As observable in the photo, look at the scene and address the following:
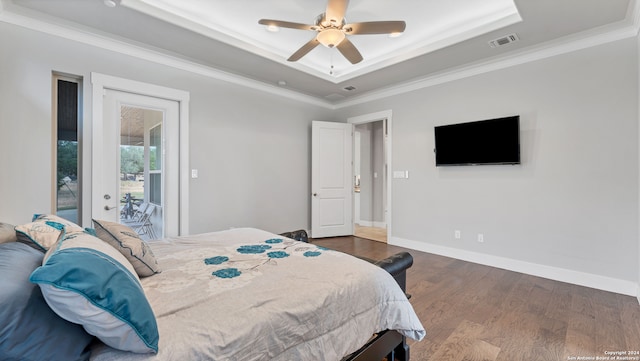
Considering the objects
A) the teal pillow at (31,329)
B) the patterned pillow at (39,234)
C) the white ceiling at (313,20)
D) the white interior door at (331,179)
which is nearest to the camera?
the teal pillow at (31,329)

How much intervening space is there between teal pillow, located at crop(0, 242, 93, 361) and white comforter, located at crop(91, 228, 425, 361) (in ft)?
0.27

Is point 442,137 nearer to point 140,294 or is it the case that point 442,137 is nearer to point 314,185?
point 314,185

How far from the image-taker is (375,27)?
2.41m

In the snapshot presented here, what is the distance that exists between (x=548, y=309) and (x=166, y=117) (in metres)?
4.66

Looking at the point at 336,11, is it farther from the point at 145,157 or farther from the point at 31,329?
the point at 145,157

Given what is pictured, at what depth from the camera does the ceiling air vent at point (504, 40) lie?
3.04 meters

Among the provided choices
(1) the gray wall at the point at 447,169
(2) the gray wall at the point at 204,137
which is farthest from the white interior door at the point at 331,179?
(1) the gray wall at the point at 447,169

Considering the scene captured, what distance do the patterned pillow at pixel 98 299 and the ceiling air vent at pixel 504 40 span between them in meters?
3.96

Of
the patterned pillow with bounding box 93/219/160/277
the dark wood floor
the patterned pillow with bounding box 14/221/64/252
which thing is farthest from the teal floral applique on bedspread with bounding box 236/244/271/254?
the dark wood floor

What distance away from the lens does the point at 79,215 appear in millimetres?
2996

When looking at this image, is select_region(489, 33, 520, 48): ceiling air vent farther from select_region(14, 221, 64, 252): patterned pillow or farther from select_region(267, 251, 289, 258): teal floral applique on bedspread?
select_region(14, 221, 64, 252): patterned pillow

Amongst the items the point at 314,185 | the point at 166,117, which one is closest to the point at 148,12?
the point at 166,117

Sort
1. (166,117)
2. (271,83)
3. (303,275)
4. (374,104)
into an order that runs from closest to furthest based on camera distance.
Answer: (303,275) → (166,117) → (271,83) → (374,104)

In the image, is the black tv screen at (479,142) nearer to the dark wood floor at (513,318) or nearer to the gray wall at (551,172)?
the gray wall at (551,172)
